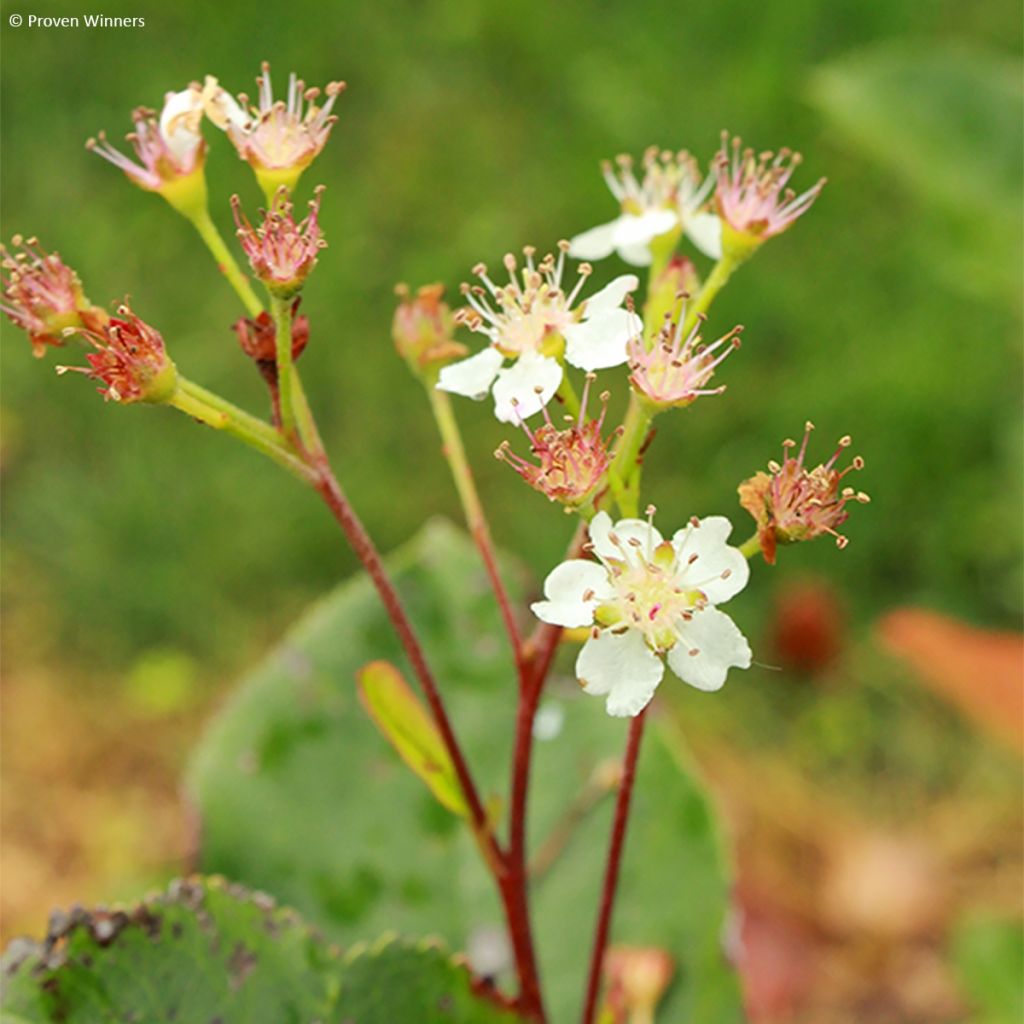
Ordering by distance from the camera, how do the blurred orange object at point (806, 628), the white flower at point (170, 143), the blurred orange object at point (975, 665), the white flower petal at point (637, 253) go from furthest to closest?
1. the blurred orange object at point (806, 628)
2. the blurred orange object at point (975, 665)
3. the white flower petal at point (637, 253)
4. the white flower at point (170, 143)

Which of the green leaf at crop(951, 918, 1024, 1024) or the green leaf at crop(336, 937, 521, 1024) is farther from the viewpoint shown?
the green leaf at crop(951, 918, 1024, 1024)

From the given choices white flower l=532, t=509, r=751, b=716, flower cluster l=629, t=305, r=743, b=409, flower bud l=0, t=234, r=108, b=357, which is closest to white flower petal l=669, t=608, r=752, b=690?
white flower l=532, t=509, r=751, b=716

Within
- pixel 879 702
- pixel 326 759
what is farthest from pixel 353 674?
pixel 879 702

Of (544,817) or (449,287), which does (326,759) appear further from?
(449,287)

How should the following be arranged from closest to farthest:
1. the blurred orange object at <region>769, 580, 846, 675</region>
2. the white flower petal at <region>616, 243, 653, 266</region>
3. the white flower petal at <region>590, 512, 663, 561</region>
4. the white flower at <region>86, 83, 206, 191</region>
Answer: the white flower petal at <region>590, 512, 663, 561</region> → the white flower at <region>86, 83, 206, 191</region> → the white flower petal at <region>616, 243, 653, 266</region> → the blurred orange object at <region>769, 580, 846, 675</region>

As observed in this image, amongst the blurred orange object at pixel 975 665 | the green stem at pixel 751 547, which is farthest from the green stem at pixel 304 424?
the blurred orange object at pixel 975 665

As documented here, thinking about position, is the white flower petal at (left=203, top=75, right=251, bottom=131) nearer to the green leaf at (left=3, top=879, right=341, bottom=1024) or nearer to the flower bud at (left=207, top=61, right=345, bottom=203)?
the flower bud at (left=207, top=61, right=345, bottom=203)

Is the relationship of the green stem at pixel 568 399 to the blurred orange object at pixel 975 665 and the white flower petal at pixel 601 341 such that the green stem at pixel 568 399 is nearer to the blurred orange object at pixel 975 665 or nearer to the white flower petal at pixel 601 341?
the white flower petal at pixel 601 341
